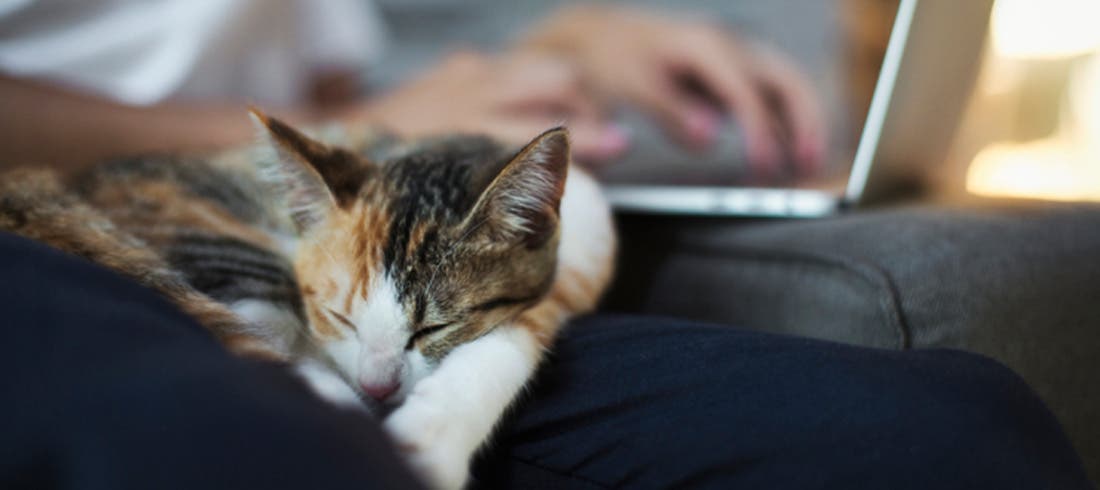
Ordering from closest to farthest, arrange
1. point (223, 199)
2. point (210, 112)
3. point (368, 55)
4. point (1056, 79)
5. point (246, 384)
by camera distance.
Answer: point (246, 384), point (223, 199), point (210, 112), point (368, 55), point (1056, 79)

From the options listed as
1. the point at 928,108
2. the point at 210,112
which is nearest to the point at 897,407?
the point at 928,108

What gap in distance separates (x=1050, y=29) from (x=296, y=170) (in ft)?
6.40

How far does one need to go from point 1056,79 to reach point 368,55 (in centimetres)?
186

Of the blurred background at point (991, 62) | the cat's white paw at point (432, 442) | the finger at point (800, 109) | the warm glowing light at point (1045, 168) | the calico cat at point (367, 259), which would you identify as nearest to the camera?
the cat's white paw at point (432, 442)

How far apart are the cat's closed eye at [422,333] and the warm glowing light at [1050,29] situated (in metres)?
1.65

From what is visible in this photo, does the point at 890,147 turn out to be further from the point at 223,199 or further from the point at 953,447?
the point at 223,199

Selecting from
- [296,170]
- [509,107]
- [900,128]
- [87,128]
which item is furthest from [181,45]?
[900,128]

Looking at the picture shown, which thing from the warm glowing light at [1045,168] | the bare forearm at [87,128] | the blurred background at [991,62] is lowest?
the warm glowing light at [1045,168]

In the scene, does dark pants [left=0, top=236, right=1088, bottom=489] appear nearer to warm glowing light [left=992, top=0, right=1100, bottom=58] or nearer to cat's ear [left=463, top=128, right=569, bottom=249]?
cat's ear [left=463, top=128, right=569, bottom=249]

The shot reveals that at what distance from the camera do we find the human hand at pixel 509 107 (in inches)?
47.6

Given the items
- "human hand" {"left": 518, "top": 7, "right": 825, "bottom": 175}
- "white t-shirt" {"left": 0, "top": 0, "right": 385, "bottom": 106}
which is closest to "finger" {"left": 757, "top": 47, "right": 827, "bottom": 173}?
"human hand" {"left": 518, "top": 7, "right": 825, "bottom": 175}

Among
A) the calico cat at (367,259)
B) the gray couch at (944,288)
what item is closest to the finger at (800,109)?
the gray couch at (944,288)

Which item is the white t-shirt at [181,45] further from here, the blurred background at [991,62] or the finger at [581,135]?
the finger at [581,135]

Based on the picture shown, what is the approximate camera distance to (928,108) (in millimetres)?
932
